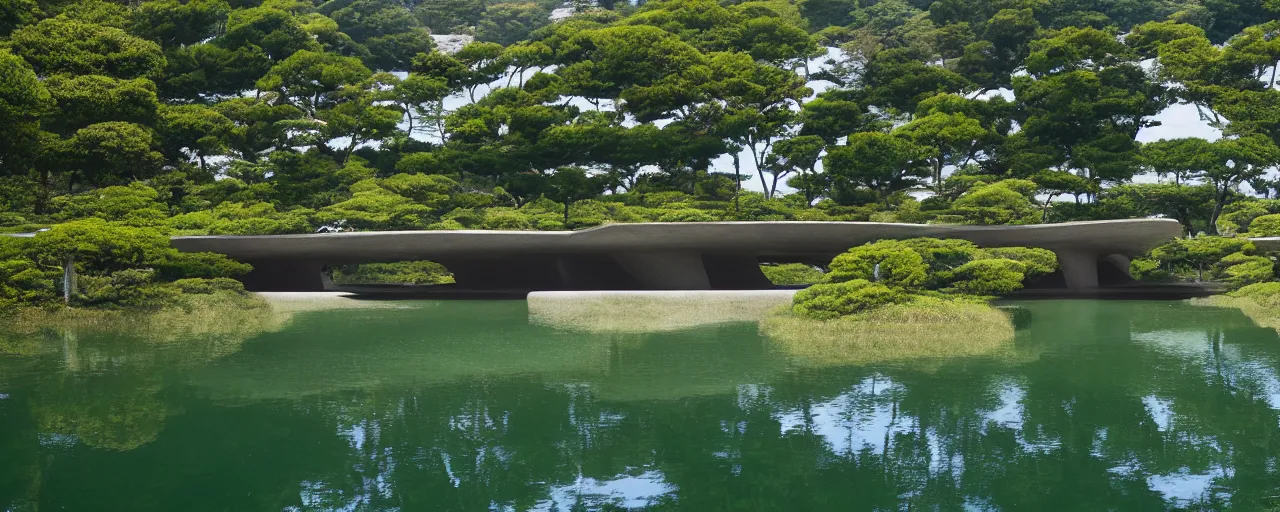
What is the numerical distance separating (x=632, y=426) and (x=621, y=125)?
24581 mm

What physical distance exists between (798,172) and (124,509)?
2731 centimetres

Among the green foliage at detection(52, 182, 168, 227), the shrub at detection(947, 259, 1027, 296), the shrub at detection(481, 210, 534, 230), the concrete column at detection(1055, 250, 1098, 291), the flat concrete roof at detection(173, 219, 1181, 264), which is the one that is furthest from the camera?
the shrub at detection(481, 210, 534, 230)

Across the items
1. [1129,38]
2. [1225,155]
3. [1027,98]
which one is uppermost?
[1129,38]

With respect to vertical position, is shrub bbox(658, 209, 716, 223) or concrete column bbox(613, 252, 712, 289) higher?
shrub bbox(658, 209, 716, 223)

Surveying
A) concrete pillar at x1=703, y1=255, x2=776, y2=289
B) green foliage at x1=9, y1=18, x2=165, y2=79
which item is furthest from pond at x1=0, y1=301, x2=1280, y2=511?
green foliage at x1=9, y1=18, x2=165, y2=79

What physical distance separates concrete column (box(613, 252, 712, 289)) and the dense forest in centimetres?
485

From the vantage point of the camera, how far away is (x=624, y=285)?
23250 millimetres

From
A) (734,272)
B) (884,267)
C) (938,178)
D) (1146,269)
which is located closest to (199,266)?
(734,272)

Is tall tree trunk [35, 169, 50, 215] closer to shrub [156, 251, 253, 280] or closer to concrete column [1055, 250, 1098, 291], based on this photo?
shrub [156, 251, 253, 280]

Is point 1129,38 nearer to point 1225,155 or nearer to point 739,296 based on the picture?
point 1225,155

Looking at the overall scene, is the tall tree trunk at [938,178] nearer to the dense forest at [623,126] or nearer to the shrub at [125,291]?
the dense forest at [623,126]

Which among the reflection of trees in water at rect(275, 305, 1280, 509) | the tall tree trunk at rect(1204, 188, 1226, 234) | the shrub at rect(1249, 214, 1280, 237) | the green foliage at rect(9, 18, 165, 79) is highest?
the green foliage at rect(9, 18, 165, 79)

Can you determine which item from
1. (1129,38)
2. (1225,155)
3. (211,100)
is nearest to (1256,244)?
(1225,155)

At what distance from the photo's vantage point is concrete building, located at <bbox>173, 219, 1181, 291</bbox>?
65.3ft
